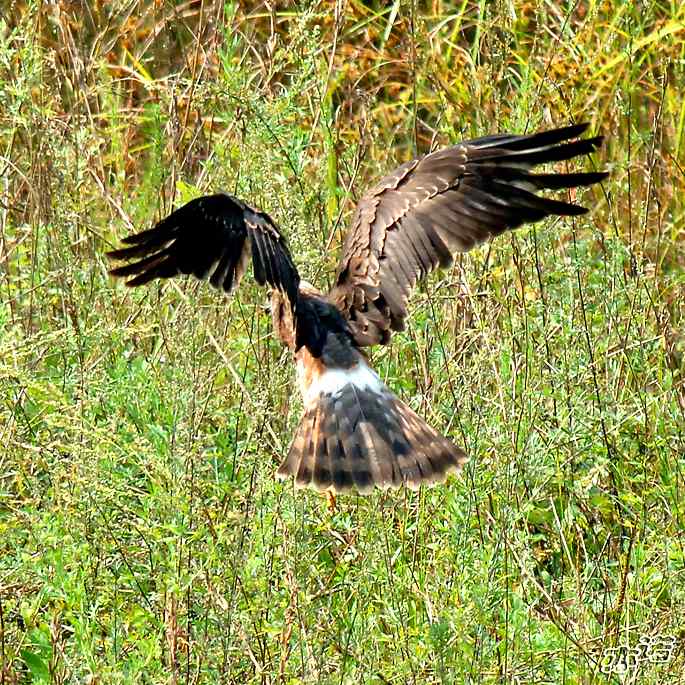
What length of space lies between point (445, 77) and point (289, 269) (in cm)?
328

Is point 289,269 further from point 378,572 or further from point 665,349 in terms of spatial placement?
point 665,349

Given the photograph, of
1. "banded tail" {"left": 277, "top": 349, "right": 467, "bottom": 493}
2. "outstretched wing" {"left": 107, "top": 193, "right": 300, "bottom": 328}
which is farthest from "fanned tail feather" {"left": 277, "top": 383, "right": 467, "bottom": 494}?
"outstretched wing" {"left": 107, "top": 193, "right": 300, "bottom": 328}

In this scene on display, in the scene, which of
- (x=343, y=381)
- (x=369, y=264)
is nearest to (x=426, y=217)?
(x=369, y=264)

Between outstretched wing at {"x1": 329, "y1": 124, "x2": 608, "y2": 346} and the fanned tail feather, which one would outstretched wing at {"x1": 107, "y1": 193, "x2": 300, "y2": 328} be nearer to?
the fanned tail feather

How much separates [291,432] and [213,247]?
645 mm

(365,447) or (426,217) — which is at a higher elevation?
(426,217)

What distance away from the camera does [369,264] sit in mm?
5316

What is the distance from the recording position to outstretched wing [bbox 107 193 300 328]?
449 cm

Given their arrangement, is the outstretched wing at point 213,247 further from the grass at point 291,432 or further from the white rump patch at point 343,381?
the white rump patch at point 343,381

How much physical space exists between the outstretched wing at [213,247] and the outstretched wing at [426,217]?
2.15 feet


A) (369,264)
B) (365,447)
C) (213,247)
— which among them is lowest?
(365,447)

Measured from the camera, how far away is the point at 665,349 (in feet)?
16.9

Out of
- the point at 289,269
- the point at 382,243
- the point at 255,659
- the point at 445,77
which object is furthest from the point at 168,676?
the point at 445,77

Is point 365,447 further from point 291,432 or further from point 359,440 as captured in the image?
point 291,432
